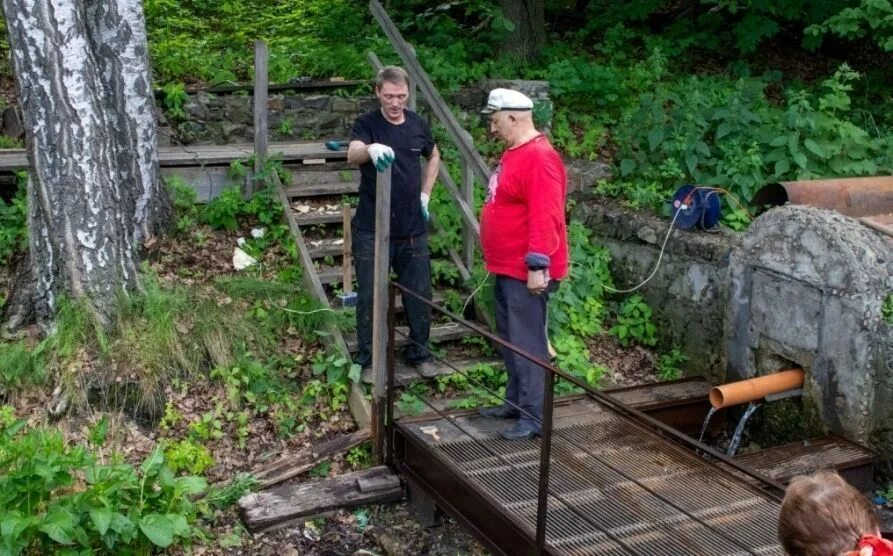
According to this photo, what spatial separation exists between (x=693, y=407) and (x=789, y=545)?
4.13 metres

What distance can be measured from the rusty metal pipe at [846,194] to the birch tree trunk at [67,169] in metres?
4.56

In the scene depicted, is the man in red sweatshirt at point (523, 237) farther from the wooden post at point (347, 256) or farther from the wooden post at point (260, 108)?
the wooden post at point (260, 108)

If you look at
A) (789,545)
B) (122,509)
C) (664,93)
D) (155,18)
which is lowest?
(122,509)

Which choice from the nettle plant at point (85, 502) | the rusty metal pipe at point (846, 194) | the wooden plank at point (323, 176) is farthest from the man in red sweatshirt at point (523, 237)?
the wooden plank at point (323, 176)

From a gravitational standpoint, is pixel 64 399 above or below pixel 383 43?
below

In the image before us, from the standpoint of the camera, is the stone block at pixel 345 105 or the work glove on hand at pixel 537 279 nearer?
the work glove on hand at pixel 537 279

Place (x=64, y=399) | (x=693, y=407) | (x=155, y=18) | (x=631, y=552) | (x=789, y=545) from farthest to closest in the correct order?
(x=155, y=18) < (x=693, y=407) < (x=64, y=399) < (x=631, y=552) < (x=789, y=545)

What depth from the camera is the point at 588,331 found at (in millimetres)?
7129

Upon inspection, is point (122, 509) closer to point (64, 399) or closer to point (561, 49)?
point (64, 399)

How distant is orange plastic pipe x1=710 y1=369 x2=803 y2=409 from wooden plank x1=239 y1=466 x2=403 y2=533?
6.43 feet

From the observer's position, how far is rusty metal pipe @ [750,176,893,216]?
261 inches

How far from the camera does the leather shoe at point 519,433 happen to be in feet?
17.1

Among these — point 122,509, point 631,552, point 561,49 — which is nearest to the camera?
point 631,552

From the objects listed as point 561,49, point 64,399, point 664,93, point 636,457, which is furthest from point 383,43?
point 636,457
